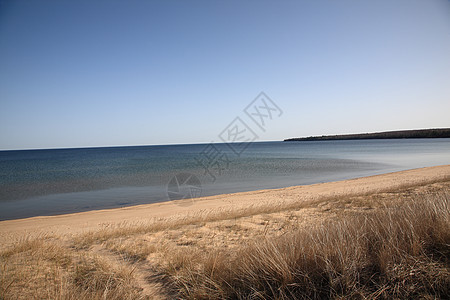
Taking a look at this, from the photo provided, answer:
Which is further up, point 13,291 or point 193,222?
point 13,291

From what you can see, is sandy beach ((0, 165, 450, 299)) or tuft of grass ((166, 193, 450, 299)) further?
sandy beach ((0, 165, 450, 299))

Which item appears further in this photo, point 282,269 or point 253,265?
point 253,265

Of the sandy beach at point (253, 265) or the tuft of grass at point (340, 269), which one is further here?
the sandy beach at point (253, 265)

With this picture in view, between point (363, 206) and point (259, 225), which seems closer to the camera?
point (259, 225)

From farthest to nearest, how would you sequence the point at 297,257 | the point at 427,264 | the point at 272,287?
the point at 297,257, the point at 272,287, the point at 427,264

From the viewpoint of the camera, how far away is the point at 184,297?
2.90m

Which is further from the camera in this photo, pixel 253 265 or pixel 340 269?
pixel 253 265

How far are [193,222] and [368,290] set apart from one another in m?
5.96

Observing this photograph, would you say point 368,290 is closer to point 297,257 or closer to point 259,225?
point 297,257

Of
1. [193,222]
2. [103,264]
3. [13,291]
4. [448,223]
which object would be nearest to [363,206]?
[448,223]

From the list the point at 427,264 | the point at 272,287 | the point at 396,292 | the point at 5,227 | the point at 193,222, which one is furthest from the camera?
the point at 5,227

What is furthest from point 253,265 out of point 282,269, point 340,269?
point 340,269

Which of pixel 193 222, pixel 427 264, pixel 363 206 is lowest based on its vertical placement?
pixel 363 206

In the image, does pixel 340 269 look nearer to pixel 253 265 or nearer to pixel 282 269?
pixel 282 269
